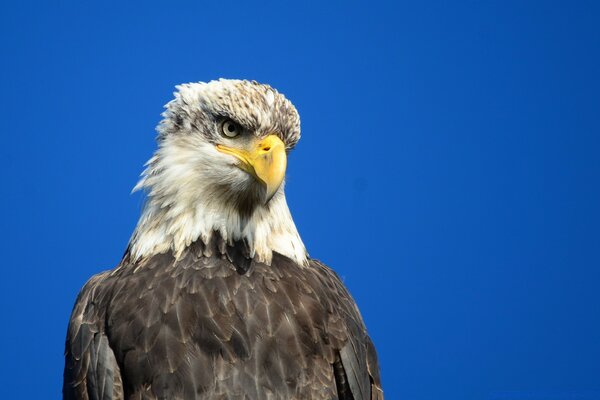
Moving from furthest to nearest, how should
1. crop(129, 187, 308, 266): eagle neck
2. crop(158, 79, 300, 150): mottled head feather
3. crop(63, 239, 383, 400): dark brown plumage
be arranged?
crop(129, 187, 308, 266): eagle neck → crop(158, 79, 300, 150): mottled head feather → crop(63, 239, 383, 400): dark brown plumage

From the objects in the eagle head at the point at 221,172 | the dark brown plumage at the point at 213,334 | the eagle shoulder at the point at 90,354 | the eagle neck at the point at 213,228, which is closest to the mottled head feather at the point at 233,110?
the eagle head at the point at 221,172

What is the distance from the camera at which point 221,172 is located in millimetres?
3305

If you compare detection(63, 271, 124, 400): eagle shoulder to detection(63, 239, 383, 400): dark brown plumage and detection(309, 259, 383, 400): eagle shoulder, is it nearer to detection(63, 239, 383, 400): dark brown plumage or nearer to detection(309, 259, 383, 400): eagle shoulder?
detection(63, 239, 383, 400): dark brown plumage

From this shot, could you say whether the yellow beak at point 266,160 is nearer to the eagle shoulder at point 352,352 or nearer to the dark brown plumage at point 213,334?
the dark brown plumage at point 213,334

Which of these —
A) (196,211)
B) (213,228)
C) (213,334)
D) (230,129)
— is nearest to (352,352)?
(213,334)

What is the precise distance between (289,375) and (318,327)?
27cm

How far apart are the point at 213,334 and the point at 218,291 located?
0.64 feet

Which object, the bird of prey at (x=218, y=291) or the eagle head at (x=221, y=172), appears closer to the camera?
the bird of prey at (x=218, y=291)

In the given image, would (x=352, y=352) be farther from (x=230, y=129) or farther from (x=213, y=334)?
(x=230, y=129)

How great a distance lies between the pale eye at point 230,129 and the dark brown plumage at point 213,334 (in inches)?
18.5

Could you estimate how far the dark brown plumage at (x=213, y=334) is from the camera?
3.09 metres

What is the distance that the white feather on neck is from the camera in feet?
11.0

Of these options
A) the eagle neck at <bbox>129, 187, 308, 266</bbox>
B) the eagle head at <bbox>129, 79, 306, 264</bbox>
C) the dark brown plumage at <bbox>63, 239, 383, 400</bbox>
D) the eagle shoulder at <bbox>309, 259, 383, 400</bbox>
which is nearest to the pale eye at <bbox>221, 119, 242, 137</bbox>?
the eagle head at <bbox>129, 79, 306, 264</bbox>

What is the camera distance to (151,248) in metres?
3.48
